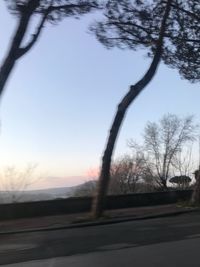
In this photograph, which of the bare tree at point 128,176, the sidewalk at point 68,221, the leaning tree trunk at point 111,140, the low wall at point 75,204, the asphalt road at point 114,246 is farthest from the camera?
the bare tree at point 128,176

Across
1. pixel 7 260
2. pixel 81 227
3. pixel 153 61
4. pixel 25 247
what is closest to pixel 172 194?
pixel 153 61

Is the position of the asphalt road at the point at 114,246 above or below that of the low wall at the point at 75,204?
below

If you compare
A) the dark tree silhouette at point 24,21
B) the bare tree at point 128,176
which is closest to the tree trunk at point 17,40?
the dark tree silhouette at point 24,21

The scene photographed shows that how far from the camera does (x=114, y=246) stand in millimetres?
13734

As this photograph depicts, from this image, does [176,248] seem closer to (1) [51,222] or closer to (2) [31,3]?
(1) [51,222]

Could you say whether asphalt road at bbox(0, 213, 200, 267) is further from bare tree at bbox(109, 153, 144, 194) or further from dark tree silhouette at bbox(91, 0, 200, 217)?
bare tree at bbox(109, 153, 144, 194)

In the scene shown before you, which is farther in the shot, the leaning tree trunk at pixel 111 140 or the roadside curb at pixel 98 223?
the leaning tree trunk at pixel 111 140

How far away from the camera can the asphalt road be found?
11602 millimetres

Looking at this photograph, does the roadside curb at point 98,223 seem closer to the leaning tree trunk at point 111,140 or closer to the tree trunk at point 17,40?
the leaning tree trunk at point 111,140

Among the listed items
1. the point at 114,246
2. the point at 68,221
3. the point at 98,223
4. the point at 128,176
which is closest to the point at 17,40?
the point at 68,221

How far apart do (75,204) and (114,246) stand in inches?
551

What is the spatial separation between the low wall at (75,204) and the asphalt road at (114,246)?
716 centimetres

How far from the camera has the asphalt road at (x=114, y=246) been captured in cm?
1160

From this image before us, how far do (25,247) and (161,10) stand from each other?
586 inches
